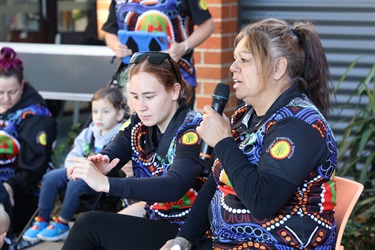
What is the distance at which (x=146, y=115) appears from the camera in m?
3.33

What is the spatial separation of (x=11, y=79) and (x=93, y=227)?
1951 millimetres

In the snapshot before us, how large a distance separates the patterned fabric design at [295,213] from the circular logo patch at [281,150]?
0.38ft

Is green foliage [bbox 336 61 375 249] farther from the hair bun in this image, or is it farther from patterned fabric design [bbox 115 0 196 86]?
the hair bun

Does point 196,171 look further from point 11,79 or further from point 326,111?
point 11,79

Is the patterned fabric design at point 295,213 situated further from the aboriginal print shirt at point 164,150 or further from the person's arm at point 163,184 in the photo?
the aboriginal print shirt at point 164,150

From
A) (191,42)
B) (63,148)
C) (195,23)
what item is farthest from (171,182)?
(63,148)

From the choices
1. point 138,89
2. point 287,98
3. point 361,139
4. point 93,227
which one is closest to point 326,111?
point 287,98

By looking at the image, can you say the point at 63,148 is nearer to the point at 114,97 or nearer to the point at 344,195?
the point at 114,97

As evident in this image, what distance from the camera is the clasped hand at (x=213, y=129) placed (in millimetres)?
2848

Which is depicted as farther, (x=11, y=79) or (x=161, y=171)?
(x=11, y=79)

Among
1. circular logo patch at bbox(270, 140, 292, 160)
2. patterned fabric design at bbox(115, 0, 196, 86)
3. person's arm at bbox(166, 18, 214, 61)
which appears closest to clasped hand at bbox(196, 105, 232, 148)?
circular logo patch at bbox(270, 140, 292, 160)

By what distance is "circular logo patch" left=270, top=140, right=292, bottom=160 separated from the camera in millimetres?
2707

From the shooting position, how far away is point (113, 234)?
321 cm

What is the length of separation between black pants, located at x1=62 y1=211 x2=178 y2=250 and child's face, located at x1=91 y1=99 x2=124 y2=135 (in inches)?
67.6
